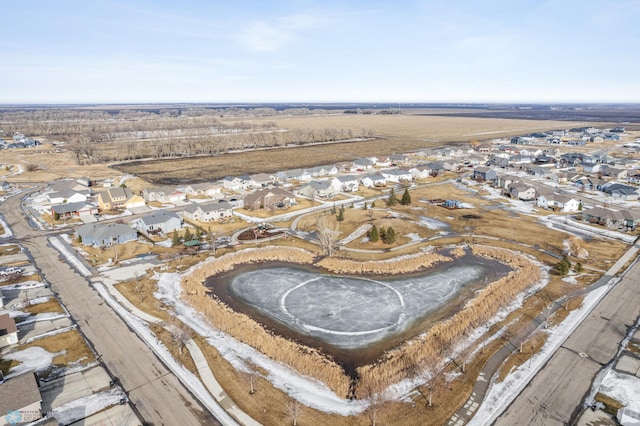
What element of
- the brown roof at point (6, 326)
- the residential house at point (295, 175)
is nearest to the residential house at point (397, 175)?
the residential house at point (295, 175)

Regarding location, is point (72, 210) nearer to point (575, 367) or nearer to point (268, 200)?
point (268, 200)

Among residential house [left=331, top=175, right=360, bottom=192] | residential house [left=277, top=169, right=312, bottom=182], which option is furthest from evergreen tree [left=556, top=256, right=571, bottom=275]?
residential house [left=277, top=169, right=312, bottom=182]

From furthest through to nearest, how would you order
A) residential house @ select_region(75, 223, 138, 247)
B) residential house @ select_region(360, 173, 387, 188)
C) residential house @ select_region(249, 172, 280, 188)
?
residential house @ select_region(360, 173, 387, 188) < residential house @ select_region(249, 172, 280, 188) < residential house @ select_region(75, 223, 138, 247)

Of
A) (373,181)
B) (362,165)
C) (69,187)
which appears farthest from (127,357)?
(362,165)

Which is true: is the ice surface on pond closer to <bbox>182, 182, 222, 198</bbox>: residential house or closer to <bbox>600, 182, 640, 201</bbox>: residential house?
<bbox>182, 182, 222, 198</bbox>: residential house

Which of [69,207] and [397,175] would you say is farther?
[397,175]

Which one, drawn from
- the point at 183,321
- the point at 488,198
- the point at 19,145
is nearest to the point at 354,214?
the point at 488,198
